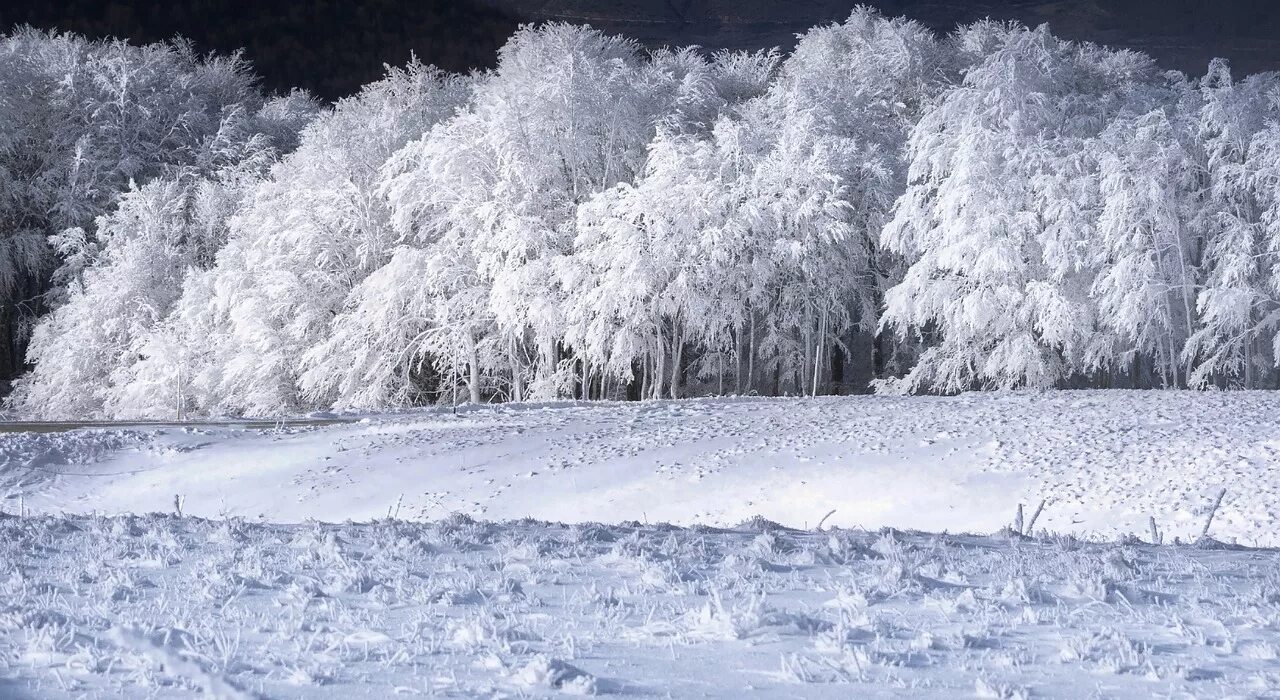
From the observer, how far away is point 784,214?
32781 mm

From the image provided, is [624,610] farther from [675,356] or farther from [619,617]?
[675,356]

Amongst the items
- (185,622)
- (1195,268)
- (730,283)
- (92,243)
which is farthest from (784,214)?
(185,622)

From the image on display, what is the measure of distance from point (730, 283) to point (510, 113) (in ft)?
25.5

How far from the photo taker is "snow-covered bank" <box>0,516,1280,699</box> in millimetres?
4473

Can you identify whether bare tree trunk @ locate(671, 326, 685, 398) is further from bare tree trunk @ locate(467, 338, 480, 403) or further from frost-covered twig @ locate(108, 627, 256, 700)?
frost-covered twig @ locate(108, 627, 256, 700)

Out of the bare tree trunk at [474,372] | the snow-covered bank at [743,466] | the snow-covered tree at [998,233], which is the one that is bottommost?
the snow-covered bank at [743,466]

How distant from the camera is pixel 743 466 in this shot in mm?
17984

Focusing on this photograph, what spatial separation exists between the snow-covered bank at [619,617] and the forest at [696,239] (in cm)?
2349

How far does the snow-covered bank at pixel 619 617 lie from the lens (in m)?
4.47

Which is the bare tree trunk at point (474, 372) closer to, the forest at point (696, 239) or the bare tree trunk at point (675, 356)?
the forest at point (696, 239)

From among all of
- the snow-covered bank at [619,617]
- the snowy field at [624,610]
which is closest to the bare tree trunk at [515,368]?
the snowy field at [624,610]

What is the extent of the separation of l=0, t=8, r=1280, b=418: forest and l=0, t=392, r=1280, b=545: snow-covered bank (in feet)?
26.8

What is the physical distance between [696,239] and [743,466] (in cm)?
1452

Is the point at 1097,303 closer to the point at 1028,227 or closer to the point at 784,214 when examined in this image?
the point at 1028,227
